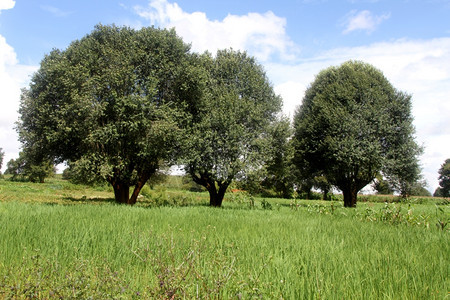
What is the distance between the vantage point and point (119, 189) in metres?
20.2

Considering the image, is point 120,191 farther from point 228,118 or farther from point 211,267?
point 211,267

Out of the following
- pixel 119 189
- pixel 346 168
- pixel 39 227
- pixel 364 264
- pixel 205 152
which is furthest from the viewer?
pixel 346 168

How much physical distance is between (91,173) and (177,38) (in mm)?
11461

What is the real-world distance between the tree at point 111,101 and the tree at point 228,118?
1728 millimetres

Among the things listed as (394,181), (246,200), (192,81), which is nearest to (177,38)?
(192,81)

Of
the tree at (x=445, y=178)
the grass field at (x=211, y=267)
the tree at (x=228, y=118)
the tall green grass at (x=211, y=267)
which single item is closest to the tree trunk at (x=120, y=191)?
the tree at (x=228, y=118)

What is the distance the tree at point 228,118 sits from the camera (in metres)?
18.2

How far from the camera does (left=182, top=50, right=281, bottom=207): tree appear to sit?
59.6ft

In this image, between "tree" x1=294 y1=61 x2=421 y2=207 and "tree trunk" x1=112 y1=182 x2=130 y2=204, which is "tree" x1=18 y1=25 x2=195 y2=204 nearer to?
"tree trunk" x1=112 y1=182 x2=130 y2=204

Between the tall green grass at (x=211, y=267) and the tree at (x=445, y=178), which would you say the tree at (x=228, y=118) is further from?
the tree at (x=445, y=178)

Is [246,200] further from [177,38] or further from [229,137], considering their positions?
[177,38]

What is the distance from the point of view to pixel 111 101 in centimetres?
1689

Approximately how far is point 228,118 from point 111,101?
25.6ft

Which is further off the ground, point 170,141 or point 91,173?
point 170,141
